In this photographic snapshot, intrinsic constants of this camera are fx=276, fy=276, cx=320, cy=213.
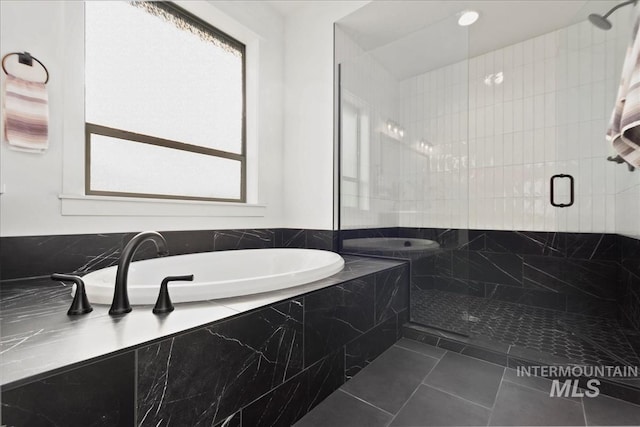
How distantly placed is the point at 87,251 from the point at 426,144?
250 cm

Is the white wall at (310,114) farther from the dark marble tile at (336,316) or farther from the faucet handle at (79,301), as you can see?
the faucet handle at (79,301)

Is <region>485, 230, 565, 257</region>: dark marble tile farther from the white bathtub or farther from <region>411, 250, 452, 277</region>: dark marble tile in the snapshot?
the white bathtub

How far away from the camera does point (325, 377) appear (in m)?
1.29

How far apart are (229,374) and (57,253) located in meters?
1.26

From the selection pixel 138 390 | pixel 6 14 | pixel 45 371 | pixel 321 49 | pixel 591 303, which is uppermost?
pixel 321 49

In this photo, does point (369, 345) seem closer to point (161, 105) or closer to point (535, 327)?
point (535, 327)

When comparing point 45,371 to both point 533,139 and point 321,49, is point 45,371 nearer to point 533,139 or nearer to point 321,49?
point 321,49

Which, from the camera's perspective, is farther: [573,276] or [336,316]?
A: [573,276]

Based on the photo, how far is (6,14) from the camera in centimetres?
133

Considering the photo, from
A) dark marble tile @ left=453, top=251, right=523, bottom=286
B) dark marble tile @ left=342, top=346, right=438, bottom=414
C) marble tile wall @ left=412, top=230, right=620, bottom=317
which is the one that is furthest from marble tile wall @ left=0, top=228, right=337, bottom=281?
dark marble tile @ left=453, top=251, right=523, bottom=286

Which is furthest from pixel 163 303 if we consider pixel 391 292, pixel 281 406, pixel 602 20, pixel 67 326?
pixel 602 20

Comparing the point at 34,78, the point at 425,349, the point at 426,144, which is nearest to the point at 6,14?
the point at 34,78

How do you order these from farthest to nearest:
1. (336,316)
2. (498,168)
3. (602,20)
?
(498,168) < (602,20) < (336,316)

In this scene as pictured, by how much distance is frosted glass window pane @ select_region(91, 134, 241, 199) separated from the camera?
68.7 inches
